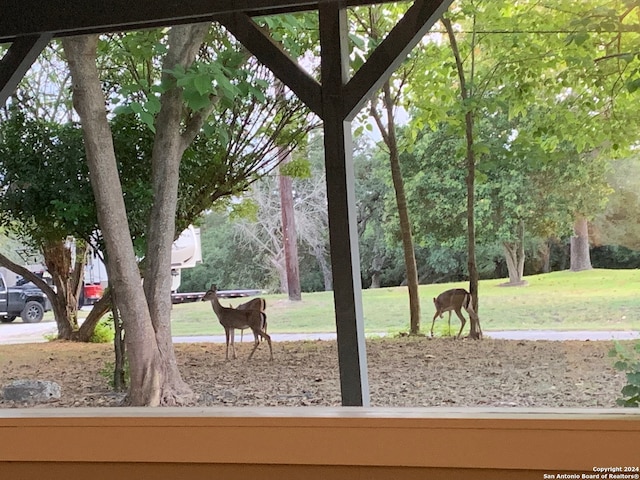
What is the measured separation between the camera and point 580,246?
261 cm

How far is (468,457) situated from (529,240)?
1.75 m

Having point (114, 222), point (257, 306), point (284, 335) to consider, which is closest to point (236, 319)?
point (257, 306)

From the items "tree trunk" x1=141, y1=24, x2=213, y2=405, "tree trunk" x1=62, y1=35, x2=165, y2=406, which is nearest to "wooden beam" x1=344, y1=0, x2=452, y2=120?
"tree trunk" x1=141, y1=24, x2=213, y2=405

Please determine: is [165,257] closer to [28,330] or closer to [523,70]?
[28,330]

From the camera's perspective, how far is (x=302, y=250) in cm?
289

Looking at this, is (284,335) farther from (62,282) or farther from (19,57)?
(19,57)

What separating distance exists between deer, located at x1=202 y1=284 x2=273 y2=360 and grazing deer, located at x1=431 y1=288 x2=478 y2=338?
0.76 metres

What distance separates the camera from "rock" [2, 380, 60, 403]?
10.2ft

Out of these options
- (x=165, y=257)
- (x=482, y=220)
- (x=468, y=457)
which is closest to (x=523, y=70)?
(x=482, y=220)

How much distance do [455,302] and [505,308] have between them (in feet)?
0.71

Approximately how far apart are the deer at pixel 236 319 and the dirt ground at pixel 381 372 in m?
0.06

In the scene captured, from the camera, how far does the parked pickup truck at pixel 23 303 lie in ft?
10.5

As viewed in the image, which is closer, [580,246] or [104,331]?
[580,246]

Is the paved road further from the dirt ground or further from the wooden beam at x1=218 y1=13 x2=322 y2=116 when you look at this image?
the wooden beam at x1=218 y1=13 x2=322 y2=116
